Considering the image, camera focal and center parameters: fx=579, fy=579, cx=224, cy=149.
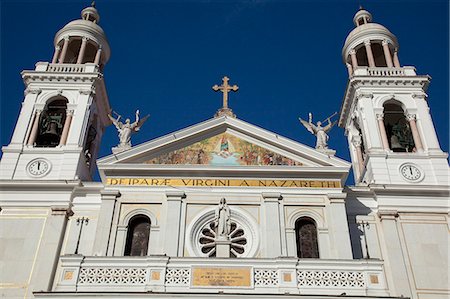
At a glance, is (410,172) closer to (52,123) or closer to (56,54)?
(52,123)

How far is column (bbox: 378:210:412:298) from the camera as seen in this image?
20.0 m

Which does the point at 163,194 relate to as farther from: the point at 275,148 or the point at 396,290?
the point at 396,290

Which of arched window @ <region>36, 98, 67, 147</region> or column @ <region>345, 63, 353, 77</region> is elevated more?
column @ <region>345, 63, 353, 77</region>

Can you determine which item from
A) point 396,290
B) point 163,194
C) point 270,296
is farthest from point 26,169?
point 396,290

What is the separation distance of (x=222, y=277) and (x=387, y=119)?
13.4 meters

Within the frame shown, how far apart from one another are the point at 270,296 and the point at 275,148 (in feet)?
25.4

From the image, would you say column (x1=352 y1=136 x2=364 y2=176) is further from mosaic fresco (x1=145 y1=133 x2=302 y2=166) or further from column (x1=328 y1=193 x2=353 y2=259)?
column (x1=328 y1=193 x2=353 y2=259)

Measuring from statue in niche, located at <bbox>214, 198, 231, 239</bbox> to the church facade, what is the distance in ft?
0.23

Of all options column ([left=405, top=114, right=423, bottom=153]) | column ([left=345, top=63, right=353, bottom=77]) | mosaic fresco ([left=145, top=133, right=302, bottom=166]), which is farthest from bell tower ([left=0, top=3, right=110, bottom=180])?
column ([left=405, top=114, right=423, bottom=153])

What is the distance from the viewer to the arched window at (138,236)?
68.8 ft

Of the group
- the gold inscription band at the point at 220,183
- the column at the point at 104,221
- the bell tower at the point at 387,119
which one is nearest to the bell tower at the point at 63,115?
the column at the point at 104,221

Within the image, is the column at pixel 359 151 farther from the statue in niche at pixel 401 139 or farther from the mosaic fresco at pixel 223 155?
the mosaic fresco at pixel 223 155

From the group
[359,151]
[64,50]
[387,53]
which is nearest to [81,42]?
[64,50]

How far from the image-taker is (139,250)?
2100 centimetres
